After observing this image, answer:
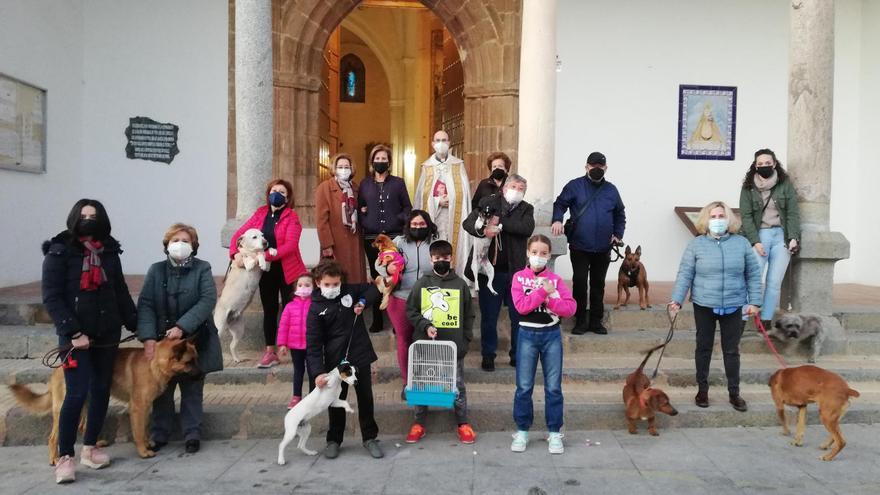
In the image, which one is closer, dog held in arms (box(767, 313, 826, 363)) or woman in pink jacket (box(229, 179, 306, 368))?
woman in pink jacket (box(229, 179, 306, 368))

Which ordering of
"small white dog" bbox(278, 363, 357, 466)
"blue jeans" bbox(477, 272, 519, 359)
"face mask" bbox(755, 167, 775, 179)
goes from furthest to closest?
"face mask" bbox(755, 167, 775, 179) < "blue jeans" bbox(477, 272, 519, 359) < "small white dog" bbox(278, 363, 357, 466)

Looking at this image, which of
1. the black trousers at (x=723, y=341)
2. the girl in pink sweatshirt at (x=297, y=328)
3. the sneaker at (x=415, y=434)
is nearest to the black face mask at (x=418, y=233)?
the girl in pink sweatshirt at (x=297, y=328)

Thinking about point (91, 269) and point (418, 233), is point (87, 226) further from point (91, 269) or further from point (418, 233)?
point (418, 233)

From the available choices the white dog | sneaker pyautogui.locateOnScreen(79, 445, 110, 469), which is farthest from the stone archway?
sneaker pyautogui.locateOnScreen(79, 445, 110, 469)

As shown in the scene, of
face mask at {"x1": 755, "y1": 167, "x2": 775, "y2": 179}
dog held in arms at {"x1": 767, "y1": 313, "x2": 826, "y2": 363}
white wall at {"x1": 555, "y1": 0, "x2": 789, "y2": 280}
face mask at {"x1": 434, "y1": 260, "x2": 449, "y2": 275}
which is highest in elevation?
→ white wall at {"x1": 555, "y1": 0, "x2": 789, "y2": 280}

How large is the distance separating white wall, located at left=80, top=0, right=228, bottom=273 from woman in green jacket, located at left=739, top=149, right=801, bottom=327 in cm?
658

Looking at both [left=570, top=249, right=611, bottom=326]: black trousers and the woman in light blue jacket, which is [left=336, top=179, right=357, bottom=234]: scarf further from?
the woman in light blue jacket

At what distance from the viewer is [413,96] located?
17.6 meters

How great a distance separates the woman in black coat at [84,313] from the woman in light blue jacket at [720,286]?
3.85 m

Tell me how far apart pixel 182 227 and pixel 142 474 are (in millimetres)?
1618

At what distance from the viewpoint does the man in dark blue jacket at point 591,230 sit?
647cm

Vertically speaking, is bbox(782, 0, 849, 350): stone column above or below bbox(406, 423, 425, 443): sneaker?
above

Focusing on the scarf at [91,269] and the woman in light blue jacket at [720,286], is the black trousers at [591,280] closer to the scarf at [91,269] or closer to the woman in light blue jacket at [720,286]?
the woman in light blue jacket at [720,286]

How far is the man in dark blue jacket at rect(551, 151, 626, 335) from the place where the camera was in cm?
647
